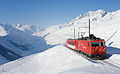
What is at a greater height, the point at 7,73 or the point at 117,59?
the point at 117,59

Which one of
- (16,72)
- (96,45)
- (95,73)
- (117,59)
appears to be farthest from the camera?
(16,72)

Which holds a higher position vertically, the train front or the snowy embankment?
the train front

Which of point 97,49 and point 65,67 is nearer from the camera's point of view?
point 65,67

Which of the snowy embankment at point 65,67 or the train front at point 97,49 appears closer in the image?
the snowy embankment at point 65,67

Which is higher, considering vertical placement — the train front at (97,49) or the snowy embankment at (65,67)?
the train front at (97,49)

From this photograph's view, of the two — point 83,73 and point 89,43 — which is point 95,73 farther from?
point 89,43

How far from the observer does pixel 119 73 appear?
48.2 ft

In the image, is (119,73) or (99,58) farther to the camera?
(99,58)

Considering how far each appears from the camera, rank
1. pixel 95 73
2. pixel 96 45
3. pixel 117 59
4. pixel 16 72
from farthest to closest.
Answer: pixel 16 72, pixel 96 45, pixel 117 59, pixel 95 73

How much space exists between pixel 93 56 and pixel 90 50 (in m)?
1.14

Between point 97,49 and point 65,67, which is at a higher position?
point 97,49

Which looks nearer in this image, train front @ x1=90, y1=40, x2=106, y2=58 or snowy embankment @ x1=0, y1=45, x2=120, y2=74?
snowy embankment @ x1=0, y1=45, x2=120, y2=74

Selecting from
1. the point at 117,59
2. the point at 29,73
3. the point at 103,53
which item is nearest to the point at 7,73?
the point at 29,73

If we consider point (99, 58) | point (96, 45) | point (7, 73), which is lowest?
point (7, 73)
